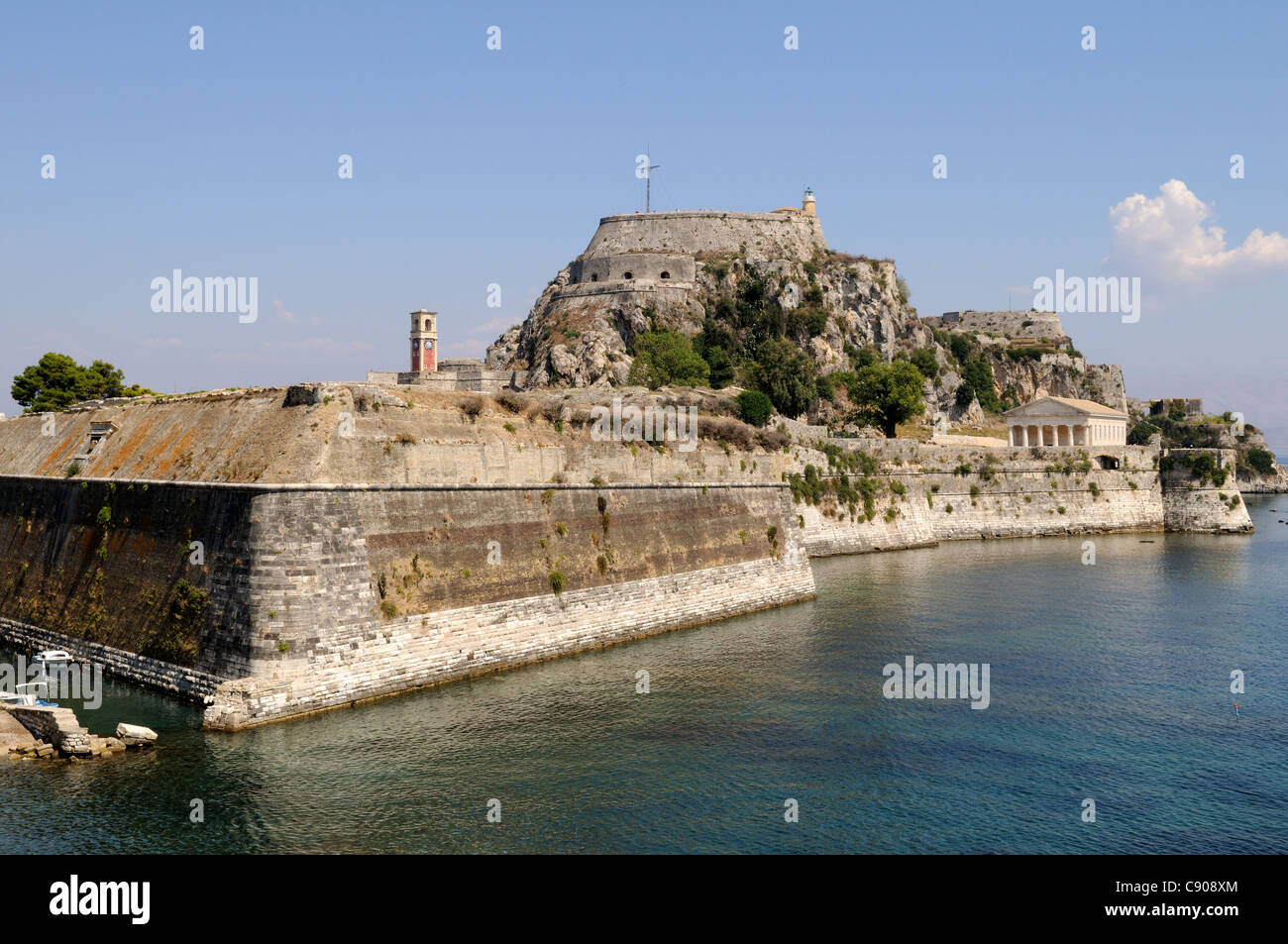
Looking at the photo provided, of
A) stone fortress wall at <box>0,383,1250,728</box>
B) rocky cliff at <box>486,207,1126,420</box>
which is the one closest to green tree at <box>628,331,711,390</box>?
rocky cliff at <box>486,207,1126,420</box>

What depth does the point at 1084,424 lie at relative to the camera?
8144 centimetres

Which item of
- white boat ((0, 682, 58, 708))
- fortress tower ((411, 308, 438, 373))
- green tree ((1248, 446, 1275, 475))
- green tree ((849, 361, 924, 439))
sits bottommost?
white boat ((0, 682, 58, 708))

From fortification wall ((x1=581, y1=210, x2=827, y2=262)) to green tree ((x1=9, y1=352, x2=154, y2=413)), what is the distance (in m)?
45.2

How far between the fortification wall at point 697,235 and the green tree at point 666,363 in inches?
577

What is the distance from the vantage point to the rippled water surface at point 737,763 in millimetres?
19141

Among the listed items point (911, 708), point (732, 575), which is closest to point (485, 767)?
point (911, 708)

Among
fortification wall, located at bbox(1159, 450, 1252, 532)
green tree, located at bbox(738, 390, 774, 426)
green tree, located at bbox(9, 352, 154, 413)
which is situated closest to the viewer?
green tree, located at bbox(738, 390, 774, 426)

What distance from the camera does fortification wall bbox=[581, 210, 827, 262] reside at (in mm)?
95000

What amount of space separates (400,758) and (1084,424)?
71.7 m

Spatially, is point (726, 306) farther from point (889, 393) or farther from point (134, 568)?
point (134, 568)

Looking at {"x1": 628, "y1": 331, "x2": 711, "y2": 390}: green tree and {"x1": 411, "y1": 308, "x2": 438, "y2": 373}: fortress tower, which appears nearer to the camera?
{"x1": 628, "y1": 331, "x2": 711, "y2": 390}: green tree

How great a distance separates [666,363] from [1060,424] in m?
31.4

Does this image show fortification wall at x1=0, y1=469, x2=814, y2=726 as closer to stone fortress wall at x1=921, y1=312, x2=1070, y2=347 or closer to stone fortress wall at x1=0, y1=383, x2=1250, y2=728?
stone fortress wall at x1=0, y1=383, x2=1250, y2=728
